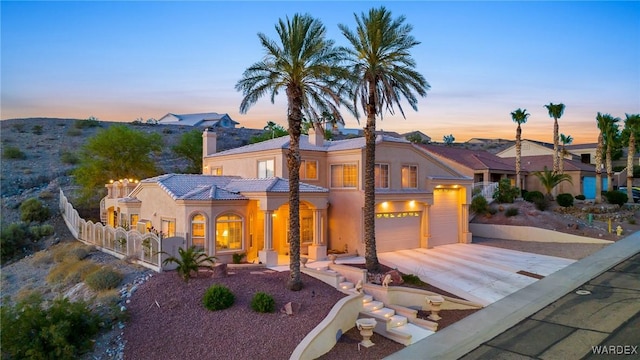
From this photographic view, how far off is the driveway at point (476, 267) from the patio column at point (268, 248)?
599 cm

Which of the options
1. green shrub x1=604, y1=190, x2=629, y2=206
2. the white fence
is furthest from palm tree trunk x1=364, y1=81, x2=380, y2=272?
green shrub x1=604, y1=190, x2=629, y2=206

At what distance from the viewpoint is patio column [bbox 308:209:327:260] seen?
22359 millimetres

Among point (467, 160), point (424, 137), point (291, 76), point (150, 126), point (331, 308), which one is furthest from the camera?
point (424, 137)

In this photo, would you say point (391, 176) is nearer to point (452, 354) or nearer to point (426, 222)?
point (426, 222)

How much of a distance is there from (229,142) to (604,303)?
6412 cm

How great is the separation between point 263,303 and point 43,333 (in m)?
6.45

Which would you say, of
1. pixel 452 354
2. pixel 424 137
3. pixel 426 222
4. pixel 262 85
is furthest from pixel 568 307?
pixel 424 137

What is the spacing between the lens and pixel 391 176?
25859mm

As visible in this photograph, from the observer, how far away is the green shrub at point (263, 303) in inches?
547

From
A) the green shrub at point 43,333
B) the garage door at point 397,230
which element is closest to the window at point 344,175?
the garage door at point 397,230

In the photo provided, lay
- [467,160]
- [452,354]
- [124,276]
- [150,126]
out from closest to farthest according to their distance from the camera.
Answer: [452,354], [124,276], [467,160], [150,126]

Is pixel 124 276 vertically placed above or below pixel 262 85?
below

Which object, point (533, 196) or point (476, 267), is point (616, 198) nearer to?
point (533, 196)

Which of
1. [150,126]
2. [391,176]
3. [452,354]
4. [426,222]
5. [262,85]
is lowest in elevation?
[452,354]
